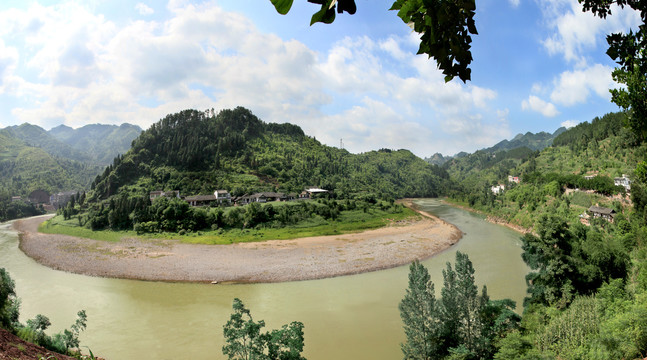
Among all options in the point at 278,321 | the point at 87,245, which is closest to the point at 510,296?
the point at 278,321

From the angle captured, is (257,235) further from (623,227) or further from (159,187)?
(623,227)

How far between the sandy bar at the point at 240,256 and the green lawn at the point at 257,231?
1944 mm

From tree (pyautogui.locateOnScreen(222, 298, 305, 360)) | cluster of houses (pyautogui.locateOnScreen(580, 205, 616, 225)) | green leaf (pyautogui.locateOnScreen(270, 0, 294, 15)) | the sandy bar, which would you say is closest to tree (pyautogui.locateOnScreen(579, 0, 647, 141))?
green leaf (pyautogui.locateOnScreen(270, 0, 294, 15))

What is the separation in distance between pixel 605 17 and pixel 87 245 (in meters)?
51.9

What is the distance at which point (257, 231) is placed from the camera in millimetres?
45531

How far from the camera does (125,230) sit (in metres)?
46.2

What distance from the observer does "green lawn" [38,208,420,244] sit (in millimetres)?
42562

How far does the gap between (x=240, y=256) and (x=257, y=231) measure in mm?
11149

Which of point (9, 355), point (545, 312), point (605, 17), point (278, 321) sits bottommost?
point (278, 321)

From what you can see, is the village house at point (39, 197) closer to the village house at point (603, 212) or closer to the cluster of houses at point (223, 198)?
the cluster of houses at point (223, 198)

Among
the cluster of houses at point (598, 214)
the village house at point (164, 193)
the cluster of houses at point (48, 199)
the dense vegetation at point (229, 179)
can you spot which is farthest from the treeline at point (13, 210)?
the cluster of houses at point (598, 214)

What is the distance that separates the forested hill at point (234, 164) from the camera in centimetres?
6803

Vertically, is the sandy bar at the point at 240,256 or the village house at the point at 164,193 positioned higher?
the village house at the point at 164,193

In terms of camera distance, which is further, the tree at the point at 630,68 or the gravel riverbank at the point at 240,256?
the gravel riverbank at the point at 240,256
